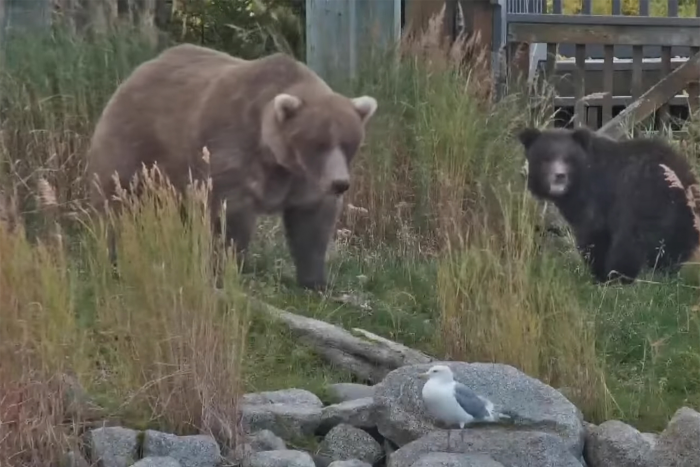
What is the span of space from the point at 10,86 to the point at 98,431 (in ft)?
13.1

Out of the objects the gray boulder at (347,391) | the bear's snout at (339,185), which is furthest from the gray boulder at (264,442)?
the bear's snout at (339,185)

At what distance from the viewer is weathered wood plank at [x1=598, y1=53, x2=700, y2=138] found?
961cm

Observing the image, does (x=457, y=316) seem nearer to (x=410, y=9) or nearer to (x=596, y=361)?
(x=596, y=361)

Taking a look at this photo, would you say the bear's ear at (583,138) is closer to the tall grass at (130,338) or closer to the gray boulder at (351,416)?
the gray boulder at (351,416)

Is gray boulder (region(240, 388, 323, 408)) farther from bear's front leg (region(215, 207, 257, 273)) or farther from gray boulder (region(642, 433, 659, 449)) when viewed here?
bear's front leg (region(215, 207, 257, 273))

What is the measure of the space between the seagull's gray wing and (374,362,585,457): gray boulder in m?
0.19

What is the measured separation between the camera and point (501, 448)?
452 centimetres

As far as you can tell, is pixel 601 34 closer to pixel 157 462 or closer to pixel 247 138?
pixel 247 138

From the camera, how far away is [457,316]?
17.7 feet

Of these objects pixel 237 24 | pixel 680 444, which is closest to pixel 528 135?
pixel 680 444

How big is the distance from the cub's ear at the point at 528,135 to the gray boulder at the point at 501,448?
3.21 m

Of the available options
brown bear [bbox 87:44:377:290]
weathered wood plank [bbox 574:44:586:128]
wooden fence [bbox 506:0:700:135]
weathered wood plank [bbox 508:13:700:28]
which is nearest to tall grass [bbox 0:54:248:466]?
brown bear [bbox 87:44:377:290]

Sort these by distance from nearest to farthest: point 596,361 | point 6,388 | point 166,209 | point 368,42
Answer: point 6,388 → point 166,209 → point 596,361 → point 368,42

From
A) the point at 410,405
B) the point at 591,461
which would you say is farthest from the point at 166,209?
the point at 591,461
